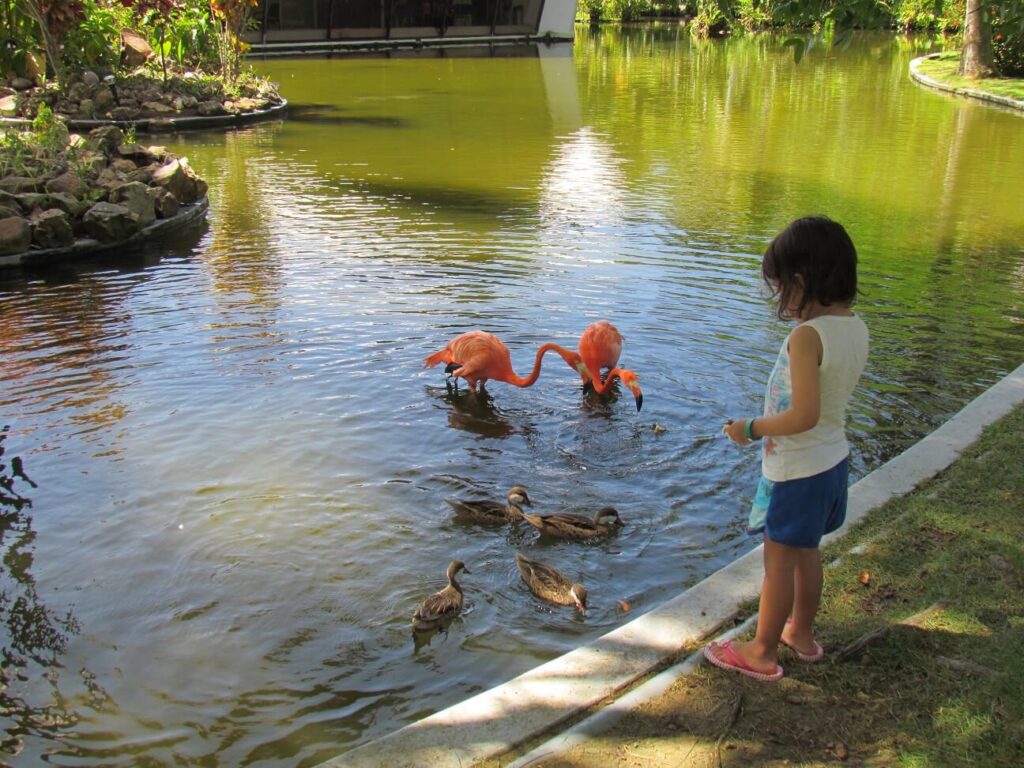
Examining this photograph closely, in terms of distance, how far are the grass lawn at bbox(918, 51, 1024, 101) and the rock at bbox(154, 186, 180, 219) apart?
2291 cm

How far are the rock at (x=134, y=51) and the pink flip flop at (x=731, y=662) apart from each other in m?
27.3

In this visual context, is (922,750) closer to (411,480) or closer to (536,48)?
(411,480)

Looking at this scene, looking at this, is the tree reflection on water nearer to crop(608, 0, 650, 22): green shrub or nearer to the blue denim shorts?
the blue denim shorts

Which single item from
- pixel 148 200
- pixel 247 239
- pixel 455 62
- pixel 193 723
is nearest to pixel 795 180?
pixel 247 239

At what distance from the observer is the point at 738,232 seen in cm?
1328

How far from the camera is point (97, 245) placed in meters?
12.5

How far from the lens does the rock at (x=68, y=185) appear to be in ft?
43.0

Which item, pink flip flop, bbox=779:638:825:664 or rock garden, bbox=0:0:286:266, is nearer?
Result: pink flip flop, bbox=779:638:825:664

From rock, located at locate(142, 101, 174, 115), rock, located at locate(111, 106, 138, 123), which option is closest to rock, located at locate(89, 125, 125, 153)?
rock, located at locate(111, 106, 138, 123)

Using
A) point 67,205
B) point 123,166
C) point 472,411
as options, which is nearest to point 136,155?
point 123,166

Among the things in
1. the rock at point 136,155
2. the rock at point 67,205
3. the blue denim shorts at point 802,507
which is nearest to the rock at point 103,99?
the rock at point 136,155

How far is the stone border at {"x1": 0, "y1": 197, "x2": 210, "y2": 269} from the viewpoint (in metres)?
11.8

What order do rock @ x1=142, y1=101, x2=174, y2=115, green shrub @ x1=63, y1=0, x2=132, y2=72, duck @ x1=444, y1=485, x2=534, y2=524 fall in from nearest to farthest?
duck @ x1=444, y1=485, x2=534, y2=524
rock @ x1=142, y1=101, x2=174, y2=115
green shrub @ x1=63, y1=0, x2=132, y2=72

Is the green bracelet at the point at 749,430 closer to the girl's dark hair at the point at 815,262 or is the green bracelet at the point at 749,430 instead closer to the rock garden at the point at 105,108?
the girl's dark hair at the point at 815,262
